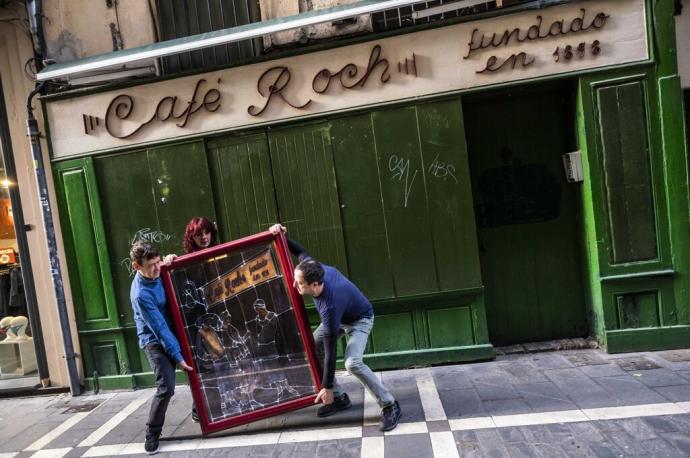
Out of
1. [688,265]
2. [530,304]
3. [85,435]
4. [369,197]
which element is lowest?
[85,435]

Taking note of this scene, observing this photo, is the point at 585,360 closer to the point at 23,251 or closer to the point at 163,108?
the point at 163,108

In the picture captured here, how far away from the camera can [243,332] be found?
4.28m

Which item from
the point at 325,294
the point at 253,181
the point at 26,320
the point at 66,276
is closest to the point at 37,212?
the point at 66,276

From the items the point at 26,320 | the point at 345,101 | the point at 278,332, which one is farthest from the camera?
the point at 26,320

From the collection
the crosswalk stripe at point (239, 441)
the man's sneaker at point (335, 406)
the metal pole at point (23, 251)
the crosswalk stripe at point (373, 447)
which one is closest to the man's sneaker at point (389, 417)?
the crosswalk stripe at point (373, 447)

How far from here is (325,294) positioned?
12.6ft

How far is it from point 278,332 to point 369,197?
76.6 inches

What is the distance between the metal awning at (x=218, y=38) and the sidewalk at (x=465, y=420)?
3.79 metres

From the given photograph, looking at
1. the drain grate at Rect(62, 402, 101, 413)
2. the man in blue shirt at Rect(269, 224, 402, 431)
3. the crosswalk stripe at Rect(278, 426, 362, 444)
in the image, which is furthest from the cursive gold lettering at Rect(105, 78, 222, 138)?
the crosswalk stripe at Rect(278, 426, 362, 444)

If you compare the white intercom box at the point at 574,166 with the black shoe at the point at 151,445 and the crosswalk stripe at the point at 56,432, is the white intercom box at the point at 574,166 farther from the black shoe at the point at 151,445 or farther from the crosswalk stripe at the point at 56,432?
the crosswalk stripe at the point at 56,432

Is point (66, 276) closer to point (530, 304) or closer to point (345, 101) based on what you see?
point (345, 101)

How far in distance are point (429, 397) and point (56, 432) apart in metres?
3.82

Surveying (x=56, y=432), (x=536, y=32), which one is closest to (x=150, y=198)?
(x=56, y=432)

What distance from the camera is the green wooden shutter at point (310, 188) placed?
18.0 ft
